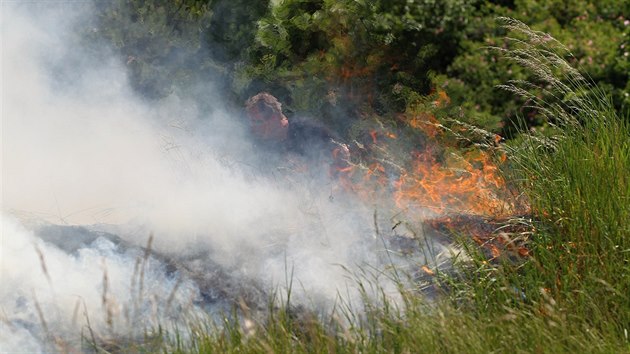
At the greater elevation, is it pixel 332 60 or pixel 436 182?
pixel 332 60

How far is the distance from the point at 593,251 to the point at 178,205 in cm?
193

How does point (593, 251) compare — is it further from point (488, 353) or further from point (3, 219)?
point (3, 219)

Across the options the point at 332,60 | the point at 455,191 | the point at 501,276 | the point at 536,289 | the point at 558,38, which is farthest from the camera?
the point at 558,38

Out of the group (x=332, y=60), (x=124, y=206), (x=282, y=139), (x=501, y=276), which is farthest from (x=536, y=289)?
(x=332, y=60)

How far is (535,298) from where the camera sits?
12.1 ft

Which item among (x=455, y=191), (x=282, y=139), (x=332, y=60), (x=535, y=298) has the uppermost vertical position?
(x=332, y=60)

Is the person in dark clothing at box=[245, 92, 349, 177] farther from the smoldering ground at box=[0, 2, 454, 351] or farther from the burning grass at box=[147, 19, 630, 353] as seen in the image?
the burning grass at box=[147, 19, 630, 353]

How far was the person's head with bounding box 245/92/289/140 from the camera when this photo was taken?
5.36 metres

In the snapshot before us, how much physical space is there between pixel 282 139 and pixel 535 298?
2.16 metres

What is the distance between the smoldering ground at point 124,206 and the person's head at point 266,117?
3.6 inches

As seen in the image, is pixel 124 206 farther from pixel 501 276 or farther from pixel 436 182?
pixel 501 276

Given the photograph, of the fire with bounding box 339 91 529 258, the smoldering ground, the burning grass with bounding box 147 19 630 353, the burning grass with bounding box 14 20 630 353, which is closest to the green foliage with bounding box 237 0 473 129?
the fire with bounding box 339 91 529 258

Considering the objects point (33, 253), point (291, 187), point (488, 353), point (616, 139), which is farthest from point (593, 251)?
point (33, 253)

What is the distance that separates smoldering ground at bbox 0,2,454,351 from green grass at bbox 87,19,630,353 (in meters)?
0.24
